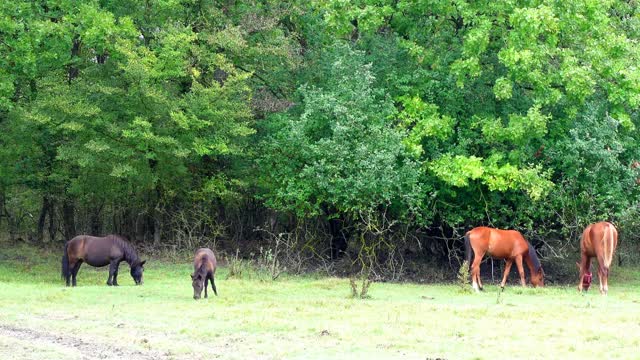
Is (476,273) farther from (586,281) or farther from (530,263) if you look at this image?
(586,281)

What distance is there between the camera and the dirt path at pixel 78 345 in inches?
413

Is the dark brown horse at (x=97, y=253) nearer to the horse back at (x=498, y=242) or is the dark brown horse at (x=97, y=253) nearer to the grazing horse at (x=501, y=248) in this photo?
the grazing horse at (x=501, y=248)

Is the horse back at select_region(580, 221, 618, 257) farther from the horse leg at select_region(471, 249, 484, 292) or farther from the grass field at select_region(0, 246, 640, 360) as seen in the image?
the horse leg at select_region(471, 249, 484, 292)

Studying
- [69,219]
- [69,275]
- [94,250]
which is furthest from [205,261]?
[69,219]

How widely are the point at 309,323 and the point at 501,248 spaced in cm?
914

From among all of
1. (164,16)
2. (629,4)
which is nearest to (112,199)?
(164,16)

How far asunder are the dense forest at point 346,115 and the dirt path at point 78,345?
10.6m

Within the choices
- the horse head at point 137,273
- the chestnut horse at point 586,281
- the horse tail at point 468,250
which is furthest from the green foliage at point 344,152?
the chestnut horse at point 586,281

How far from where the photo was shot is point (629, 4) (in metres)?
25.0

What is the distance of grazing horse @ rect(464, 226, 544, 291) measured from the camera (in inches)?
822

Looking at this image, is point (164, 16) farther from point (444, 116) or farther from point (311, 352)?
point (311, 352)

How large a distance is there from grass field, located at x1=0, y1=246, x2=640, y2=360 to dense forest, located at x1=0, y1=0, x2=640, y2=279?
3467 mm

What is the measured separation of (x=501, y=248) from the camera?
69.7 ft

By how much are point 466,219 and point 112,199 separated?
11268 millimetres
